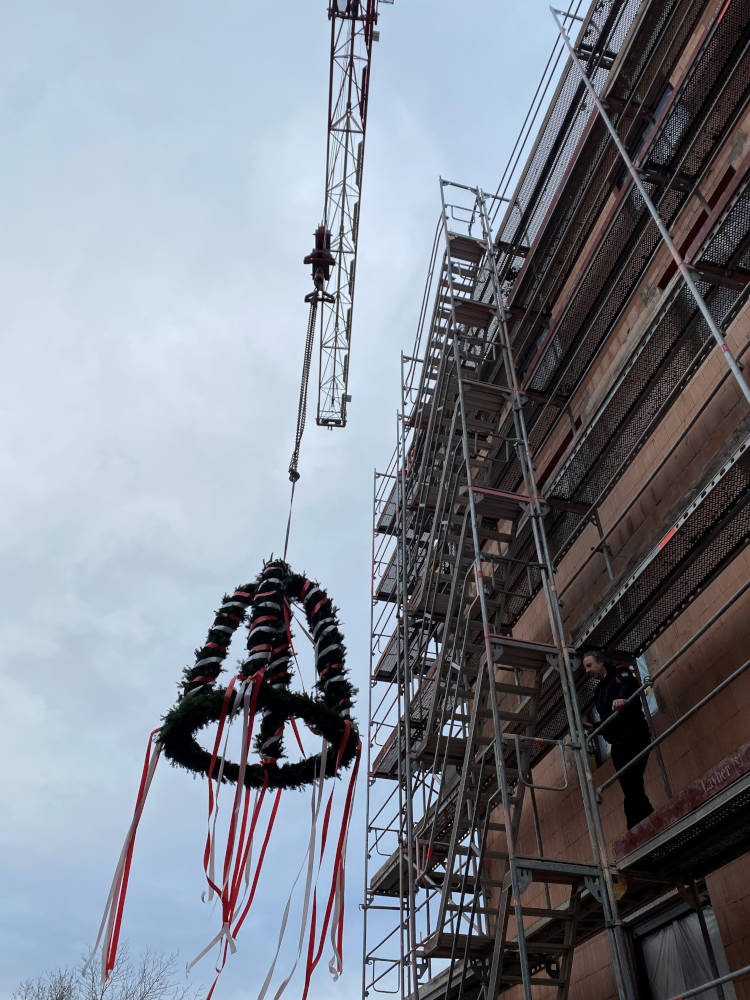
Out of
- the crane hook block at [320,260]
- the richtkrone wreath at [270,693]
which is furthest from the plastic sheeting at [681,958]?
the crane hook block at [320,260]

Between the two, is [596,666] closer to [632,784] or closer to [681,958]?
[632,784]

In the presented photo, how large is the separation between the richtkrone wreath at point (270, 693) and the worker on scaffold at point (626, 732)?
243 cm

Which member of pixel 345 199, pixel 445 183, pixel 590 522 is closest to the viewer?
pixel 590 522

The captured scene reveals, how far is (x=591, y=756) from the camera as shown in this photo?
8.95 m

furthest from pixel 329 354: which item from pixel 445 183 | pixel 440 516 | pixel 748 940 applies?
pixel 748 940

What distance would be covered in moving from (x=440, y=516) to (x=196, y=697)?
5.00 meters

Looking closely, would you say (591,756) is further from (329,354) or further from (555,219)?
(329,354)

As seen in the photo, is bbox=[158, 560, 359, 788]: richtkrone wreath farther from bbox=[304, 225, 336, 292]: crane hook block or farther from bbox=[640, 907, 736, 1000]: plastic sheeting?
bbox=[304, 225, 336, 292]: crane hook block

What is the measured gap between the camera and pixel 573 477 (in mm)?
9461

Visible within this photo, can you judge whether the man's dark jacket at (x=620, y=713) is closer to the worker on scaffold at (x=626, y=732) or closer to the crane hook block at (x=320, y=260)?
the worker on scaffold at (x=626, y=732)

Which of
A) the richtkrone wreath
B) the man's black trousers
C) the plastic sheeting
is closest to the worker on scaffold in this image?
the man's black trousers

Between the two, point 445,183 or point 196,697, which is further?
point 445,183

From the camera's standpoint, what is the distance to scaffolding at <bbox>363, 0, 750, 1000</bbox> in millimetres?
6688

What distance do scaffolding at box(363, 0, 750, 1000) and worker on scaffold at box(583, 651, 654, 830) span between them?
0.29 m
